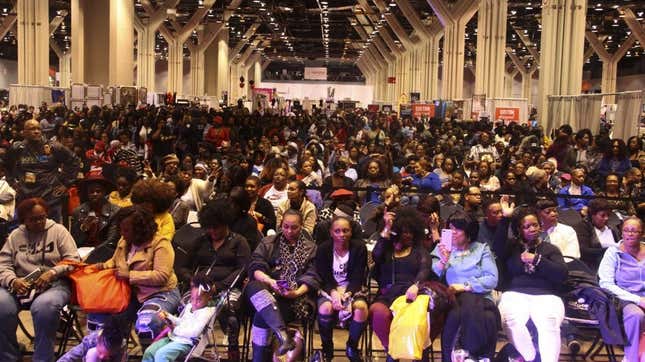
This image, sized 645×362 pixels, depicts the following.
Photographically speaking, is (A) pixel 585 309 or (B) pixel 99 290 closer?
(B) pixel 99 290

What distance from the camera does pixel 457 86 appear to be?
40.0 m

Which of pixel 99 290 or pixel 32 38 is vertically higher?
pixel 32 38

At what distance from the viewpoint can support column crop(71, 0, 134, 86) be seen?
28.7 m

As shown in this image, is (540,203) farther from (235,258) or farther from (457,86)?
(457,86)

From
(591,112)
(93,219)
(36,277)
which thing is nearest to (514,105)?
(591,112)

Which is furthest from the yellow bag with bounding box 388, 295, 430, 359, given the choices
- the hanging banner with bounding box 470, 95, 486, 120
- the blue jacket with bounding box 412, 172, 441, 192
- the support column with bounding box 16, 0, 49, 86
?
the support column with bounding box 16, 0, 49, 86

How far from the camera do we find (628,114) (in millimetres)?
16422

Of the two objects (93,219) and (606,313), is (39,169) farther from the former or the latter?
(606,313)

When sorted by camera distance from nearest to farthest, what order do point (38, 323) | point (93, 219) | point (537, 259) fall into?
point (38, 323), point (537, 259), point (93, 219)

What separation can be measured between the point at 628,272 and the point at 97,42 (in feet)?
88.4

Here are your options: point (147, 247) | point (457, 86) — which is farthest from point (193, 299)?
point (457, 86)

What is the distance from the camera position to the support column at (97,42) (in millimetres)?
28719

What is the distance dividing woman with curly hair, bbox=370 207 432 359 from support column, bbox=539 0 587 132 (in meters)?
15.8

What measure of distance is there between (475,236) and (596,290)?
1.08 meters
